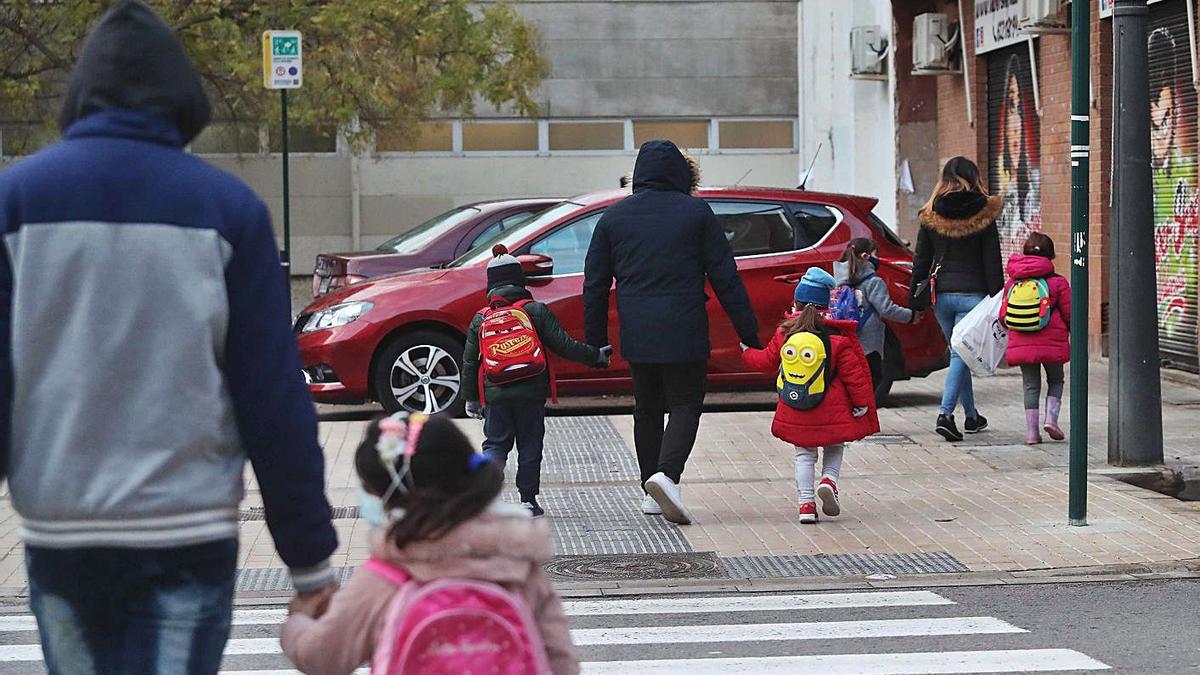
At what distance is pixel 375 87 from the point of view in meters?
22.9

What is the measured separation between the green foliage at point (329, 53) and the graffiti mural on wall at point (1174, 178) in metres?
9.56

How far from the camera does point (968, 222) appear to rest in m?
11.2

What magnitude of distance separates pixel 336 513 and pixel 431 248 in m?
5.96

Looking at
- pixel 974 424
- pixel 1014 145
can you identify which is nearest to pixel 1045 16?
pixel 1014 145

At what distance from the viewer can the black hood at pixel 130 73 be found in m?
3.08

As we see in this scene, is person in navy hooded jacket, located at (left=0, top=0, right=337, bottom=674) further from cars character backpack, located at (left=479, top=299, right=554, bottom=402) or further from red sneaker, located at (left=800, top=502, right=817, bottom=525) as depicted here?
red sneaker, located at (left=800, top=502, right=817, bottom=525)

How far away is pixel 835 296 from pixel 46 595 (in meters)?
8.21

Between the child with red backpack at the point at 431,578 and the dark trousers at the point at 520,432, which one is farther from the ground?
the child with red backpack at the point at 431,578

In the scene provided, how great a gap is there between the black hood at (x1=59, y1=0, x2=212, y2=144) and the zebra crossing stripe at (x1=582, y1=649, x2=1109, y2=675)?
10.4 ft

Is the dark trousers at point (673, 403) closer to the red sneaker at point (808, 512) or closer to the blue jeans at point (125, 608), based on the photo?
the red sneaker at point (808, 512)

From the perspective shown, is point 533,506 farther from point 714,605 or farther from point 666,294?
point 714,605

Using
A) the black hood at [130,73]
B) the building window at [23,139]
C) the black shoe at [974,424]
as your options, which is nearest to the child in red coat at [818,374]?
the black shoe at [974,424]

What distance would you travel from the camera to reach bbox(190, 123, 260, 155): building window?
29188 mm

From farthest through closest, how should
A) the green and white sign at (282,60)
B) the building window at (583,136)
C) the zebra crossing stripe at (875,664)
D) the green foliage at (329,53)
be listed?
the building window at (583,136) < the green foliage at (329,53) < the green and white sign at (282,60) < the zebra crossing stripe at (875,664)
